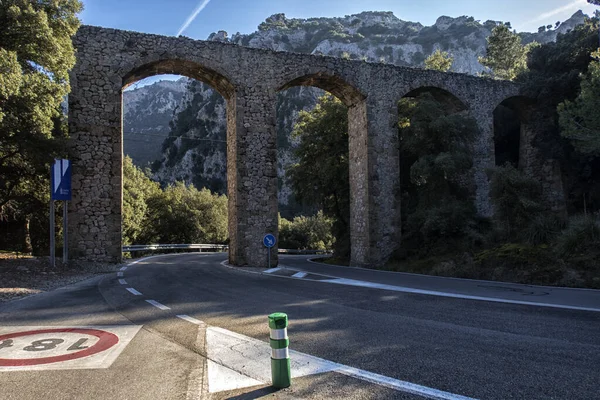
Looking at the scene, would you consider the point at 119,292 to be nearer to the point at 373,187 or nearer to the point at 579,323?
the point at 579,323

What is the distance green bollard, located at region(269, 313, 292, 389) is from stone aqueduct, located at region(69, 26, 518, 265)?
48.3 ft

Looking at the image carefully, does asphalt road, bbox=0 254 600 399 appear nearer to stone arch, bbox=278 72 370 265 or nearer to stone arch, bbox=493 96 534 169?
stone arch, bbox=278 72 370 265

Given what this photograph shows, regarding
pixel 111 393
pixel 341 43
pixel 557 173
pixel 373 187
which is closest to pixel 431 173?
pixel 373 187

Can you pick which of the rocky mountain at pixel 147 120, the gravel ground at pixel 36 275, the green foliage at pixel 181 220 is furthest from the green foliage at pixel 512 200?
the rocky mountain at pixel 147 120

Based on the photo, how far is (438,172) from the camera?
1844 centimetres

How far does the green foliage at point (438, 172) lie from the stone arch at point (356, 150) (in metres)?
2.02

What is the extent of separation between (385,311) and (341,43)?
481 ft

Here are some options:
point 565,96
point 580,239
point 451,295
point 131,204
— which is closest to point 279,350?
point 451,295

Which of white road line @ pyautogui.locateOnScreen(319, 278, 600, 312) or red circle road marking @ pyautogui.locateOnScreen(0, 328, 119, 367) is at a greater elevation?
red circle road marking @ pyautogui.locateOnScreen(0, 328, 119, 367)

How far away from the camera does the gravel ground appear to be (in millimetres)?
9047

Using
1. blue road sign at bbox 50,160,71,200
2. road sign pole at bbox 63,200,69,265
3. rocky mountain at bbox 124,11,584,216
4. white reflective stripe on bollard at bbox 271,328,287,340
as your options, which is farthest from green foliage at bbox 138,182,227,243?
white reflective stripe on bollard at bbox 271,328,287,340

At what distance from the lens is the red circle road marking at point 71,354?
4086mm

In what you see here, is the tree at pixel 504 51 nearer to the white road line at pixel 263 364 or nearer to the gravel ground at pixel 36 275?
the gravel ground at pixel 36 275

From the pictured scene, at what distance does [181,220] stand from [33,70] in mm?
29800
